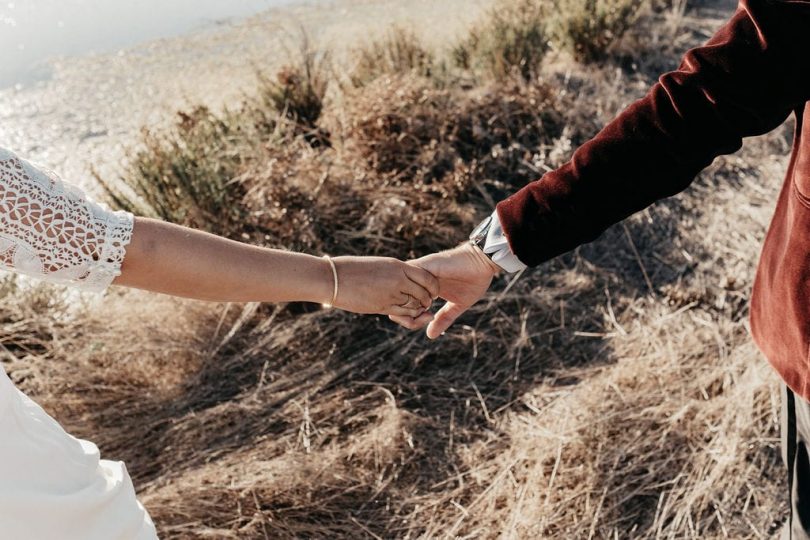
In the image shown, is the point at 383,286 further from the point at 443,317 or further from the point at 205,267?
the point at 205,267

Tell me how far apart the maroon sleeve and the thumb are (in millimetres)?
408

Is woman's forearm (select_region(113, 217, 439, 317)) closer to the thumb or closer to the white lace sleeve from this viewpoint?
the white lace sleeve

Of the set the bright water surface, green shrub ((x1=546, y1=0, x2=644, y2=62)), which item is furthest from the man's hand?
the bright water surface

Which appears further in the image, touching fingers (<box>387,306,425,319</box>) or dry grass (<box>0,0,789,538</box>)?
dry grass (<box>0,0,789,538</box>)

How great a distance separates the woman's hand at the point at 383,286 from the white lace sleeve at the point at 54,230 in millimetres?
522

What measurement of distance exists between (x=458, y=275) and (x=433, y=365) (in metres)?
1.16

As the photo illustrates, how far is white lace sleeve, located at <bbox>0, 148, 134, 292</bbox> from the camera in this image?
115cm

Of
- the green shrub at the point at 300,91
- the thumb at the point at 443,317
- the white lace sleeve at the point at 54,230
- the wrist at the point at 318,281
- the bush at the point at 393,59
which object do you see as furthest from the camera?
the bush at the point at 393,59

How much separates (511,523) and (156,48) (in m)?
7.84

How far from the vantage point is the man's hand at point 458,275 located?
77.4 inches

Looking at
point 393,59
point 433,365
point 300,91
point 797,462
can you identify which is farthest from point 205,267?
point 393,59

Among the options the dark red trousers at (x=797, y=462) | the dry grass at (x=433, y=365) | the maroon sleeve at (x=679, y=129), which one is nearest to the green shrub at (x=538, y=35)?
the dry grass at (x=433, y=365)

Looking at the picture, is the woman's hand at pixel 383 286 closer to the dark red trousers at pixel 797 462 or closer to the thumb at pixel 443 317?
the thumb at pixel 443 317

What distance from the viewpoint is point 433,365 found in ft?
10.2
